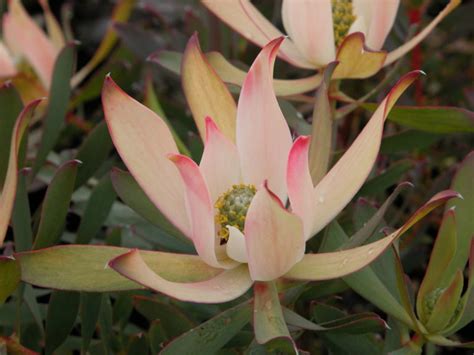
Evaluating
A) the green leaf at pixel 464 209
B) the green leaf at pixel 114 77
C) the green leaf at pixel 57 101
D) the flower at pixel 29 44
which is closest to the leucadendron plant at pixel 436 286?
the green leaf at pixel 464 209

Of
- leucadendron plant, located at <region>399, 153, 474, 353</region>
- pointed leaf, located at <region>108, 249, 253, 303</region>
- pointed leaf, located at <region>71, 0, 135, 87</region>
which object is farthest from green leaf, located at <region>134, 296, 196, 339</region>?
pointed leaf, located at <region>71, 0, 135, 87</region>

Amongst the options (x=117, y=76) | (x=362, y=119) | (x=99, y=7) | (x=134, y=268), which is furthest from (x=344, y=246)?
(x=99, y=7)

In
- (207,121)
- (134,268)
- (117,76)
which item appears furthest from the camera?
(117,76)

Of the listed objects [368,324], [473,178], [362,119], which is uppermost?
[473,178]

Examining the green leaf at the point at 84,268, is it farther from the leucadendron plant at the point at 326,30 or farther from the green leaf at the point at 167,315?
the leucadendron plant at the point at 326,30

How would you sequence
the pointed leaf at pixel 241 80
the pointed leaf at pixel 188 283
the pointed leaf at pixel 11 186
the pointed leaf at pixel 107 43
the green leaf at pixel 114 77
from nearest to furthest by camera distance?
the pointed leaf at pixel 188 283 → the pointed leaf at pixel 11 186 → the pointed leaf at pixel 241 80 → the green leaf at pixel 114 77 → the pointed leaf at pixel 107 43

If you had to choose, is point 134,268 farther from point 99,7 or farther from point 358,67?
point 99,7

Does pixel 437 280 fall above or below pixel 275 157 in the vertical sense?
below
